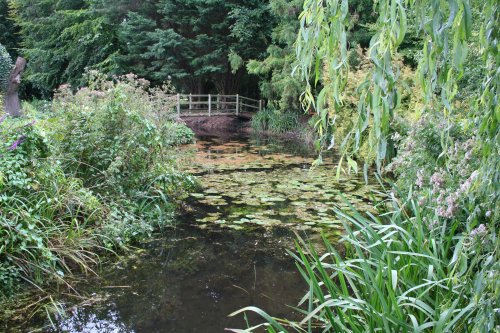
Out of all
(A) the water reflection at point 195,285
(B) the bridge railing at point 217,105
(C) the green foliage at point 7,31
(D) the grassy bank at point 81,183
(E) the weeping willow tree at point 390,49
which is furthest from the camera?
(C) the green foliage at point 7,31

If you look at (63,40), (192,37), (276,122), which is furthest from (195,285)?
(63,40)

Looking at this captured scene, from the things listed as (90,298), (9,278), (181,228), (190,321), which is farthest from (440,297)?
(181,228)

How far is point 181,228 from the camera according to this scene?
20.0 ft

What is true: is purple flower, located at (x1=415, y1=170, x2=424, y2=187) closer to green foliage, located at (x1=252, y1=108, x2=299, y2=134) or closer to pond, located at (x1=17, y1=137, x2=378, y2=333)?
pond, located at (x1=17, y1=137, x2=378, y2=333)

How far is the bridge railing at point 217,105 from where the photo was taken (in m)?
22.3

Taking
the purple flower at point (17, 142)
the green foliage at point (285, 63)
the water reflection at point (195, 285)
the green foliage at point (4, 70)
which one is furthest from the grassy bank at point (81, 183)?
the green foliage at point (4, 70)

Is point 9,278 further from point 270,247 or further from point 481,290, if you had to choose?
point 481,290

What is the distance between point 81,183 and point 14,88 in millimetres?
11656

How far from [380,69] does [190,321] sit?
9.82ft

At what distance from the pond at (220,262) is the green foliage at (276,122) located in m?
9.92

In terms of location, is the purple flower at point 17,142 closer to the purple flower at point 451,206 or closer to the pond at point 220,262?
the pond at point 220,262

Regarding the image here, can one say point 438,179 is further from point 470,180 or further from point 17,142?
point 17,142

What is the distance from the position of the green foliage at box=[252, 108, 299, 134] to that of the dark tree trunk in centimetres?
909

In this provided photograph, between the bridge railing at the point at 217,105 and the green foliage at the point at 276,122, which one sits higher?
the bridge railing at the point at 217,105
